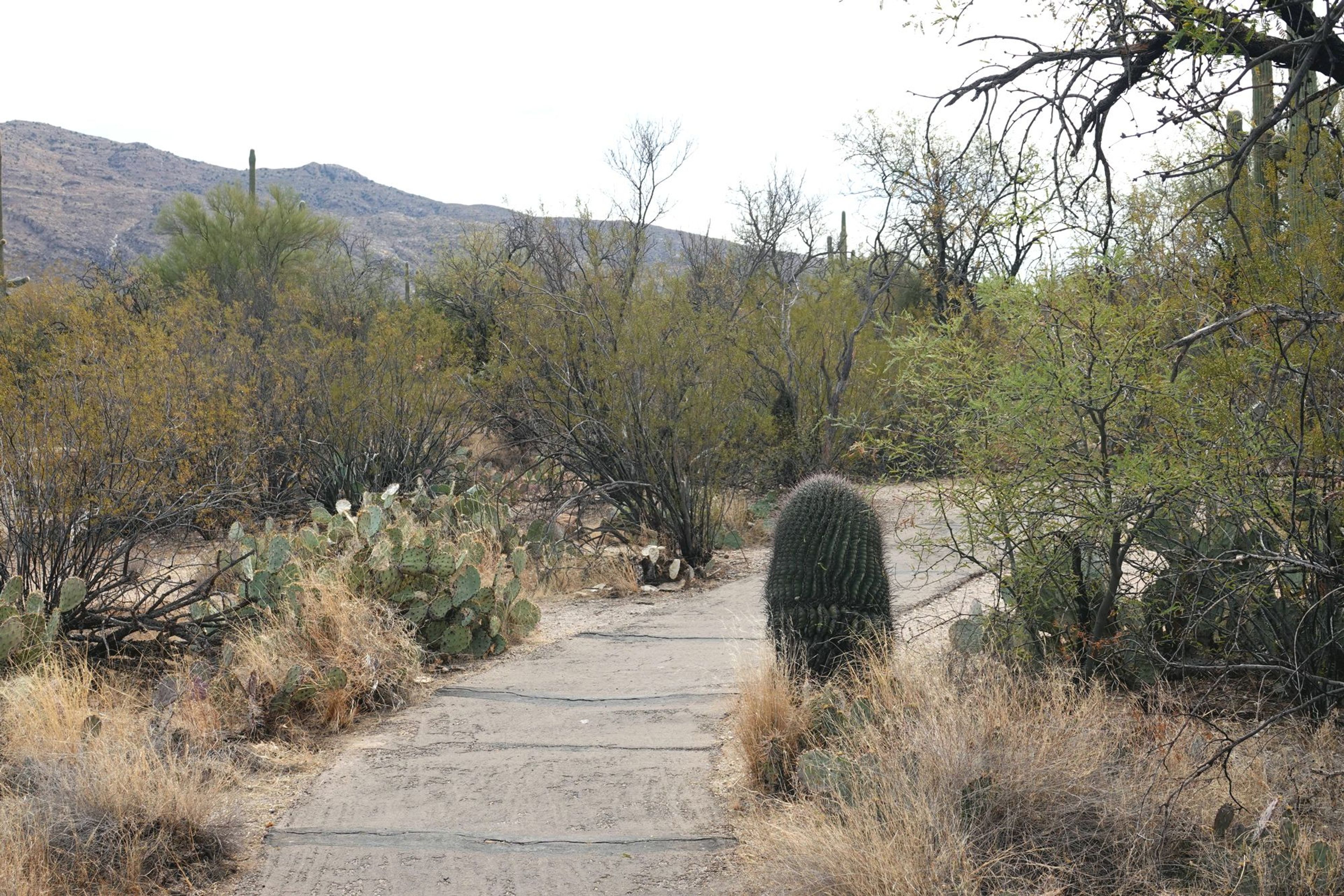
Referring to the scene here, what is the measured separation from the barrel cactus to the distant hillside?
4955 cm

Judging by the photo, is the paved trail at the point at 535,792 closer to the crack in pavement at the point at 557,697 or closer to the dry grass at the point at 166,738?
the crack in pavement at the point at 557,697

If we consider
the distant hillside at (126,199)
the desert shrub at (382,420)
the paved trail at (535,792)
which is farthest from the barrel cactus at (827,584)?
the distant hillside at (126,199)

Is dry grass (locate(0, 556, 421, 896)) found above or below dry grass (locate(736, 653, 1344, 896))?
below

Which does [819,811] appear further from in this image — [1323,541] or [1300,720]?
[1323,541]

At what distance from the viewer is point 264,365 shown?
45.2 feet

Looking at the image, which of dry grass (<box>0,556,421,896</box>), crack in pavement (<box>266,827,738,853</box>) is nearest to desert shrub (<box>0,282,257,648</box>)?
dry grass (<box>0,556,421,896</box>)

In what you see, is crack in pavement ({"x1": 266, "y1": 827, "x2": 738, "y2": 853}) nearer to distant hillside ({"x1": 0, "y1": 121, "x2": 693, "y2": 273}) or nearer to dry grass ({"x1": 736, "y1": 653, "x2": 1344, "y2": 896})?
dry grass ({"x1": 736, "y1": 653, "x2": 1344, "y2": 896})

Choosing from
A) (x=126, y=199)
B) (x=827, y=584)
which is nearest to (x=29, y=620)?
(x=827, y=584)

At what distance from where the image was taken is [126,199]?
247 ft

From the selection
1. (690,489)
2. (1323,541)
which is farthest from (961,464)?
(690,489)

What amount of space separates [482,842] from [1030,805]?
2205 millimetres

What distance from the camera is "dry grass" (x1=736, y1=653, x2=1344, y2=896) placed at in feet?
12.3

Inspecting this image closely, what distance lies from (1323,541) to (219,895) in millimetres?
4951

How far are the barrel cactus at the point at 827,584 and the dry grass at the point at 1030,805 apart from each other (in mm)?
758
